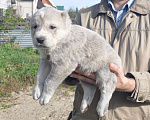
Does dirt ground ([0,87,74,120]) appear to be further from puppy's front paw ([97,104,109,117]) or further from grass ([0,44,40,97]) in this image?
puppy's front paw ([97,104,109,117])

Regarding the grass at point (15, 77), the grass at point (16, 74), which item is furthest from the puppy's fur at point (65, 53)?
the grass at point (16, 74)

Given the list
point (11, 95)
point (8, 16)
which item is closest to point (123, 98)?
point (11, 95)

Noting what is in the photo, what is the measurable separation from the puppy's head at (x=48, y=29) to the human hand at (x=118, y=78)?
0.54m

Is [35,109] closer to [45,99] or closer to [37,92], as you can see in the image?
[37,92]

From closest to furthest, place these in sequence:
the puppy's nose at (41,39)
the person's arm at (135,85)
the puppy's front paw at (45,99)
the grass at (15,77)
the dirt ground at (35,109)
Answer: the puppy's nose at (41,39)
the puppy's front paw at (45,99)
the person's arm at (135,85)
the dirt ground at (35,109)
the grass at (15,77)

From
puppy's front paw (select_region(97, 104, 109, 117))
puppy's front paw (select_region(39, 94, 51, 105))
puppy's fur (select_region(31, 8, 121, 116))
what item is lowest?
puppy's front paw (select_region(97, 104, 109, 117))

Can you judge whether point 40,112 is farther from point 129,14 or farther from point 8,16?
point 8,16

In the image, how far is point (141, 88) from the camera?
258cm

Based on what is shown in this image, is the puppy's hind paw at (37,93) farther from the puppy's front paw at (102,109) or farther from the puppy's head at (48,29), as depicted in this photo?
the puppy's front paw at (102,109)

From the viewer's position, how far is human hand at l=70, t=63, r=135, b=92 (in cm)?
249

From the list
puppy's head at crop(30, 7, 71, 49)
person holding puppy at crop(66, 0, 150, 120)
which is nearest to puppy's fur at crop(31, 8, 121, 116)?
puppy's head at crop(30, 7, 71, 49)

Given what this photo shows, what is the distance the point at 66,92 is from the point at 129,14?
5448 mm

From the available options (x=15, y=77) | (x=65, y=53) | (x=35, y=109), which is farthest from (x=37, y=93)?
(x=15, y=77)

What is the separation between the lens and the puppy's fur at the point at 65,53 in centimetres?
231
